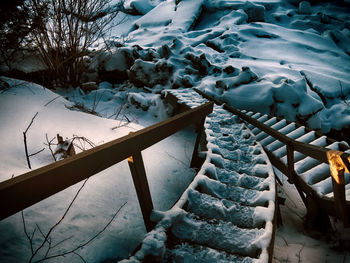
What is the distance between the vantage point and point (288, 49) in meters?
9.78

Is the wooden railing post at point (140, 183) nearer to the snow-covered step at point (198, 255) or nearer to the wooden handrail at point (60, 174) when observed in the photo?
the wooden handrail at point (60, 174)

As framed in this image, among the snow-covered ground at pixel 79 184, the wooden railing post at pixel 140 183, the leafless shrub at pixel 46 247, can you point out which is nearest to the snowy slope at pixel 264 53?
the snow-covered ground at pixel 79 184

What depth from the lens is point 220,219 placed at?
1.86 meters

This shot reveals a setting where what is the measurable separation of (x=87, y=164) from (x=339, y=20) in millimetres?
18119

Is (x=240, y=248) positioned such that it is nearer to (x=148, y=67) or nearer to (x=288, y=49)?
(x=148, y=67)

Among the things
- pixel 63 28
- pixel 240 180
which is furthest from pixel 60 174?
pixel 63 28

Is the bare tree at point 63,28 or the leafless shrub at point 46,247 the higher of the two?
the bare tree at point 63,28

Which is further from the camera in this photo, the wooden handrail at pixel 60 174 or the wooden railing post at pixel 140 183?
the wooden railing post at pixel 140 183

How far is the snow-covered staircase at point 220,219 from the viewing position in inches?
57.7

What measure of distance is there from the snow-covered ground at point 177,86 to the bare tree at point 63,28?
1113 millimetres

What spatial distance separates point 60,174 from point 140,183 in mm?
690

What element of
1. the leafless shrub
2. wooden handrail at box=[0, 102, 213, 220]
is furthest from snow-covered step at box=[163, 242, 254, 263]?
wooden handrail at box=[0, 102, 213, 220]

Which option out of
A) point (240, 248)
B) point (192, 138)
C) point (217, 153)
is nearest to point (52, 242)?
point (240, 248)

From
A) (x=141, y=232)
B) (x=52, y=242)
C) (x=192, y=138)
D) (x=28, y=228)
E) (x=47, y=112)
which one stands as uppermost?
(x=47, y=112)
